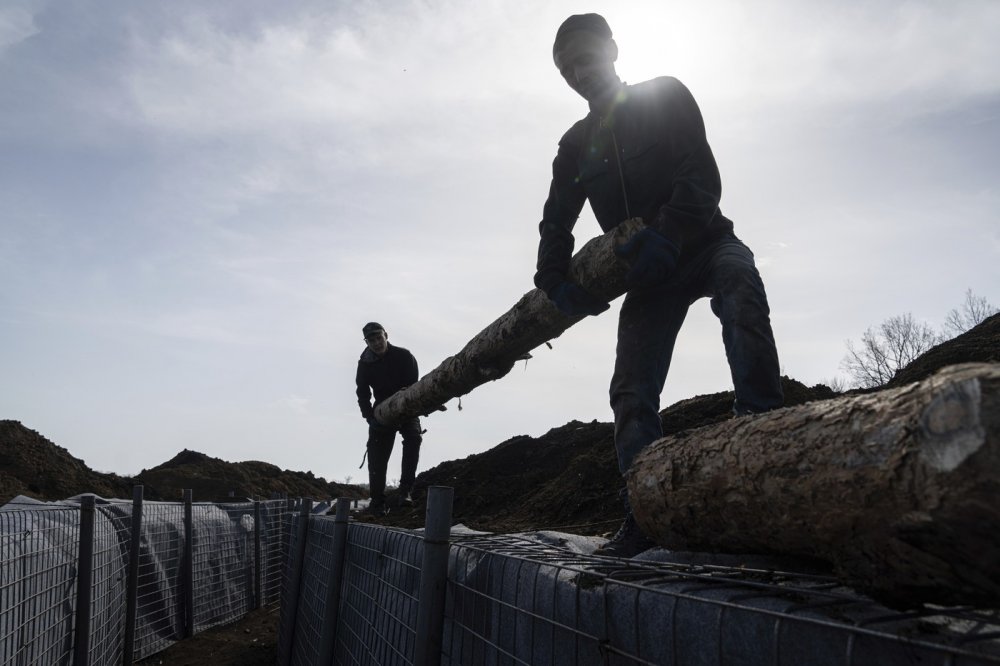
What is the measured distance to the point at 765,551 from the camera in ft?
5.34

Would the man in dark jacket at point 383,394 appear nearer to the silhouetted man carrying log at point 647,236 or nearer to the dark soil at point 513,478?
the dark soil at point 513,478

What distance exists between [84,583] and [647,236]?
4069 millimetres

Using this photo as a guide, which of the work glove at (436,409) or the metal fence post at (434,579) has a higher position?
the work glove at (436,409)

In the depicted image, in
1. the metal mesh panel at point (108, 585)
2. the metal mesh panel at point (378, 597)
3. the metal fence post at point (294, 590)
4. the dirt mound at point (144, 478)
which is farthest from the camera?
the dirt mound at point (144, 478)

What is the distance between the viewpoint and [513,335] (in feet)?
15.4

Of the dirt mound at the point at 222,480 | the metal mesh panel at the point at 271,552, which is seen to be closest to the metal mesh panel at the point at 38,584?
the metal mesh panel at the point at 271,552

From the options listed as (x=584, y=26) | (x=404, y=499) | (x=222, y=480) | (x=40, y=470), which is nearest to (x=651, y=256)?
(x=584, y=26)

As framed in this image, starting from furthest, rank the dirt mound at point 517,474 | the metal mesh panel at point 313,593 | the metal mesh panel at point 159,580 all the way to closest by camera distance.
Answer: the dirt mound at point 517,474 → the metal mesh panel at point 159,580 → the metal mesh panel at point 313,593

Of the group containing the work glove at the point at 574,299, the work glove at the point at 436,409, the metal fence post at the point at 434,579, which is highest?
the work glove at the point at 574,299

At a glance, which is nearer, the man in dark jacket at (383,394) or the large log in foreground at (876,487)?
the large log in foreground at (876,487)

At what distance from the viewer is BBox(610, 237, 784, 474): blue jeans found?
268 cm

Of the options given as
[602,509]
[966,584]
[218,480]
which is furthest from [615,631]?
[218,480]

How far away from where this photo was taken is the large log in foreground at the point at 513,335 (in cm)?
328

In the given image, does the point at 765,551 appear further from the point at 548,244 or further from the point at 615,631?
the point at 548,244
